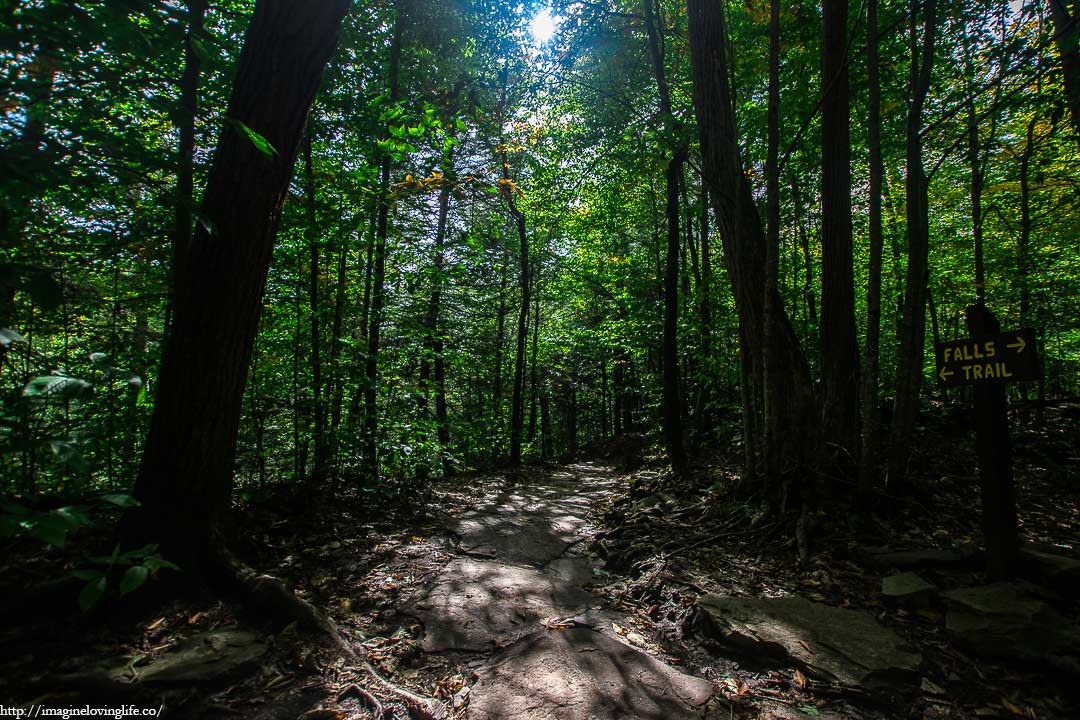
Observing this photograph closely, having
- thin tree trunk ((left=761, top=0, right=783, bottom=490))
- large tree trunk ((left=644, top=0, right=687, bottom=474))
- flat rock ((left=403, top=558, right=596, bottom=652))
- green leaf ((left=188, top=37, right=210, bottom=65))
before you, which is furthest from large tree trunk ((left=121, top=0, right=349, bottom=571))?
large tree trunk ((left=644, top=0, right=687, bottom=474))

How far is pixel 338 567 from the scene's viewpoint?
421 cm

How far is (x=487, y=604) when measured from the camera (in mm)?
3688

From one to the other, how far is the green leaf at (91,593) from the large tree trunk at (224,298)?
4.90 feet

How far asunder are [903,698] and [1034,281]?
10.6 metres

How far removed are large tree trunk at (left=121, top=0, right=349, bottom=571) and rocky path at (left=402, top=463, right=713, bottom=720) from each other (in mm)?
1721

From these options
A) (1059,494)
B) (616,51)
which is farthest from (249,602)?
(616,51)

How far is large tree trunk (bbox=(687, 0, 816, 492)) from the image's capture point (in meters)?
5.77

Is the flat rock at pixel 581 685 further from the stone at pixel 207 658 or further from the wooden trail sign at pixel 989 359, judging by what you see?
the wooden trail sign at pixel 989 359

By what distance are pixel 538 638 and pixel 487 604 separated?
0.74 m

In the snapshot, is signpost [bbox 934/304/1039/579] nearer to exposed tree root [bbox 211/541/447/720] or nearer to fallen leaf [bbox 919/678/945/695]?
fallen leaf [bbox 919/678/945/695]

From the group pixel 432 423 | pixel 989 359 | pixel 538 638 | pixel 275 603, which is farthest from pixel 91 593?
pixel 989 359

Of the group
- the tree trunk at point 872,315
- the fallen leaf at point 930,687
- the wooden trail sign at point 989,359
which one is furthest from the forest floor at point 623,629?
the wooden trail sign at point 989,359

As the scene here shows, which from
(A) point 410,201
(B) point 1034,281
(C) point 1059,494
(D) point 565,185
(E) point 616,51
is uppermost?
(E) point 616,51

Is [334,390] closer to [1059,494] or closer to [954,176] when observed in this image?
[1059,494]
